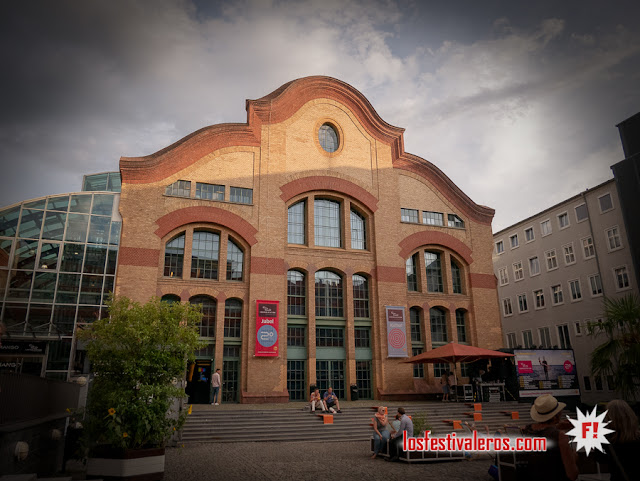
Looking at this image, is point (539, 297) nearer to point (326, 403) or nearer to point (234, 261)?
point (326, 403)

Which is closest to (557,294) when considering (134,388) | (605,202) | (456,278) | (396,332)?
(605,202)

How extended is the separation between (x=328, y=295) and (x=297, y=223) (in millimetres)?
4655

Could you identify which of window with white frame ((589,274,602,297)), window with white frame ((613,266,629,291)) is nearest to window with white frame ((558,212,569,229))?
window with white frame ((589,274,602,297))

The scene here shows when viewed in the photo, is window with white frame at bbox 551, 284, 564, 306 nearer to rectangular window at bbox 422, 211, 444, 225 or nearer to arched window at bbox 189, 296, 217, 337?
rectangular window at bbox 422, 211, 444, 225

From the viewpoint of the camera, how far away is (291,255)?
2683cm

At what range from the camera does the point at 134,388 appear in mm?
Answer: 10461

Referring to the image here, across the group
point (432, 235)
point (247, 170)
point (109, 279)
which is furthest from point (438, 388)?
point (109, 279)

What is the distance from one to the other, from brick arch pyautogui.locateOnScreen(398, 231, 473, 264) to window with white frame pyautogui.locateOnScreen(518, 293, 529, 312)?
1263cm

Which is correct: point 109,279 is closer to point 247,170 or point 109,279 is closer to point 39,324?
point 39,324

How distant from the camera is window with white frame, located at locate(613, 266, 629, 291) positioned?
31531 mm

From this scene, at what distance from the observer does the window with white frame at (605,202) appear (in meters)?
33.4

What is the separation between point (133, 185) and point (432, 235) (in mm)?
18193

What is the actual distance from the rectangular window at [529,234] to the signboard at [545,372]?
56.5ft

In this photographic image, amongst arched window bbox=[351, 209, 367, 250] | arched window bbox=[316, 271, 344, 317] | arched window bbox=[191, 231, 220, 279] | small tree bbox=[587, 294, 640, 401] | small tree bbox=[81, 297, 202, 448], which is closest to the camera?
small tree bbox=[81, 297, 202, 448]
